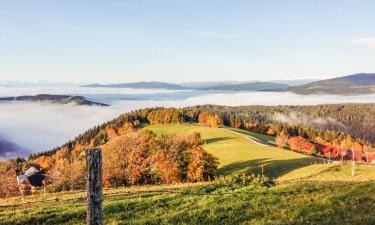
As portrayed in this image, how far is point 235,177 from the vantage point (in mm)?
32375

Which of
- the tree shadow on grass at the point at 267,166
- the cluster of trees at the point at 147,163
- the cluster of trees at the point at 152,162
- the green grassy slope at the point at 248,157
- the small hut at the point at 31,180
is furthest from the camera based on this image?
the small hut at the point at 31,180

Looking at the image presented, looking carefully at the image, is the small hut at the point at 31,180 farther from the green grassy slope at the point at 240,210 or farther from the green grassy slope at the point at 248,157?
the green grassy slope at the point at 240,210

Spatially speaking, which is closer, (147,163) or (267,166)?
(147,163)

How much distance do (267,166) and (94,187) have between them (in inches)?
3420

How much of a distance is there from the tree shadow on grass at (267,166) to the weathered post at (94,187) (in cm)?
7858

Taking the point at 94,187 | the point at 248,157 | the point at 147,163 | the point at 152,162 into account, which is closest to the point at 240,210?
the point at 94,187

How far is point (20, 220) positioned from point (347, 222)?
48.8 ft

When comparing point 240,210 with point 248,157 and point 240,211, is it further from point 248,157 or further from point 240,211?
point 248,157

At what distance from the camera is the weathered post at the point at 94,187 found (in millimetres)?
8922

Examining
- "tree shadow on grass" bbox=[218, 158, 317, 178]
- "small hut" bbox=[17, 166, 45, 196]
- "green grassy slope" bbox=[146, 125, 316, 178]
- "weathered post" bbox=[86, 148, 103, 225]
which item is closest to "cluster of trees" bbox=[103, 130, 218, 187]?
"tree shadow on grass" bbox=[218, 158, 317, 178]

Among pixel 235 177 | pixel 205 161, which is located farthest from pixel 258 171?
pixel 235 177

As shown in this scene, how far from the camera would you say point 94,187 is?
9.12 m

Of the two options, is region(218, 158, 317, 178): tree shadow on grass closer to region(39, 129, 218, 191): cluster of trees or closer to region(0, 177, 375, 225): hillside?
region(39, 129, 218, 191): cluster of trees

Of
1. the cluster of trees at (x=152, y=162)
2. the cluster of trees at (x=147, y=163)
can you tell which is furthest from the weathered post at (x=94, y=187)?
the cluster of trees at (x=152, y=162)
